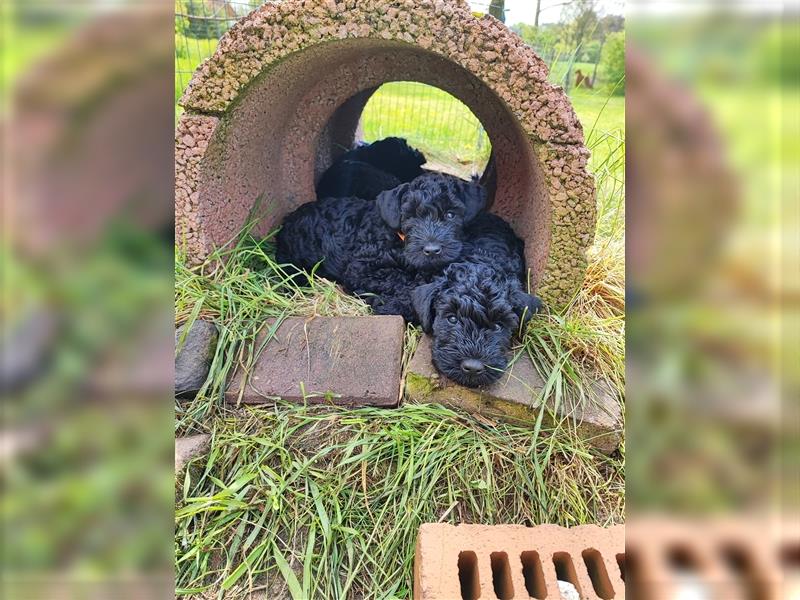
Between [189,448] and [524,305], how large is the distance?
1.87 metres

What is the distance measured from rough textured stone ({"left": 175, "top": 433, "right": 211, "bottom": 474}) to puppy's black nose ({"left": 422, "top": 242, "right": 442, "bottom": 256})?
170 cm

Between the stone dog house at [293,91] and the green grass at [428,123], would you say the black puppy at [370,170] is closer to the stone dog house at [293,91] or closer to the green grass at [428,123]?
the stone dog house at [293,91]

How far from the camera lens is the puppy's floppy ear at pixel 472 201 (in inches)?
152

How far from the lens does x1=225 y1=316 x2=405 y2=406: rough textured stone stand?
2896mm

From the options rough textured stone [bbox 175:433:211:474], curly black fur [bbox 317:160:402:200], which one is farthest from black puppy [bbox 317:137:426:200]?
rough textured stone [bbox 175:433:211:474]

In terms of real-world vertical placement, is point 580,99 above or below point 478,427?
above

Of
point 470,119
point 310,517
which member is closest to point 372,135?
point 470,119

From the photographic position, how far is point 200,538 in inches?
91.8
